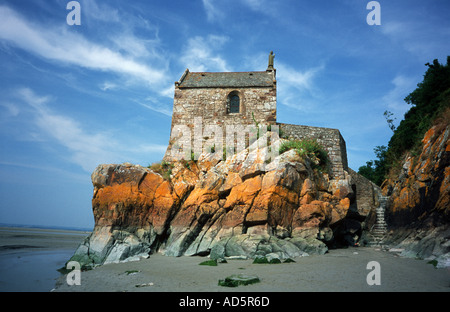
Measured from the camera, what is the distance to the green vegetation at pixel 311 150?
15.6 meters

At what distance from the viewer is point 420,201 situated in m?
12.5

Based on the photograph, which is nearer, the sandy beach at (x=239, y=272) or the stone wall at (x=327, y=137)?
the sandy beach at (x=239, y=272)

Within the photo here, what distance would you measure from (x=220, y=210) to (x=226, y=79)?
11629 millimetres

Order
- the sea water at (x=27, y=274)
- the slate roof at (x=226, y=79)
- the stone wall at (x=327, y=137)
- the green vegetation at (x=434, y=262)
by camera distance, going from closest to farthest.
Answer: the green vegetation at (x=434, y=262) < the sea water at (x=27, y=274) < the stone wall at (x=327, y=137) < the slate roof at (x=226, y=79)

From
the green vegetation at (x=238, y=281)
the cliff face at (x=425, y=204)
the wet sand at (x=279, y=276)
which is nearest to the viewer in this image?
the wet sand at (x=279, y=276)

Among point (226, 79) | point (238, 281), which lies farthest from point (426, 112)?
point (238, 281)

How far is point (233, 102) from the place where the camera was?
20.0 m

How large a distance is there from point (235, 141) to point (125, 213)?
8.43 metres

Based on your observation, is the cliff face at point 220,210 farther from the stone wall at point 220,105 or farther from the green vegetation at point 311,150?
the stone wall at point 220,105

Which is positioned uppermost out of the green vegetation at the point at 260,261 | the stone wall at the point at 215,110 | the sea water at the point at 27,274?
the stone wall at the point at 215,110

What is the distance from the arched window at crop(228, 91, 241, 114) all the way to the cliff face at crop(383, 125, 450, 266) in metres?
11.7

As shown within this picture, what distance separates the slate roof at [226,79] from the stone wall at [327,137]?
4.02 meters

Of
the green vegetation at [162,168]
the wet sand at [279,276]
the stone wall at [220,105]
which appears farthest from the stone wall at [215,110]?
the wet sand at [279,276]

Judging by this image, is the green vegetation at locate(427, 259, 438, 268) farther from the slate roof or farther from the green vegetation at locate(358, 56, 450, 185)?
the slate roof
